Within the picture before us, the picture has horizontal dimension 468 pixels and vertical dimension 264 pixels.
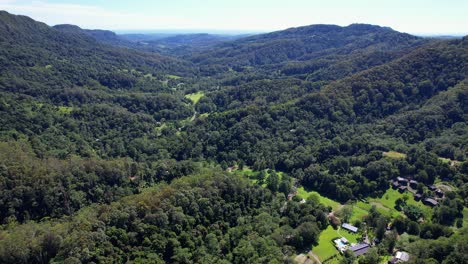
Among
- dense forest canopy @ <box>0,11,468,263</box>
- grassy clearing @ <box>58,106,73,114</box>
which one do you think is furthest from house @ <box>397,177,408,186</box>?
grassy clearing @ <box>58,106,73,114</box>

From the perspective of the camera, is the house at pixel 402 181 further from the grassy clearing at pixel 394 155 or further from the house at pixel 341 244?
the house at pixel 341 244

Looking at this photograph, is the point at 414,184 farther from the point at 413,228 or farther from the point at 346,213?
the point at 346,213

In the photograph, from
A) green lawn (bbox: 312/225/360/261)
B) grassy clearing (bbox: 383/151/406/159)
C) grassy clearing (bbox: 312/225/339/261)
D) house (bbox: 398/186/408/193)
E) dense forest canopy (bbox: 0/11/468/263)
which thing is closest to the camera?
dense forest canopy (bbox: 0/11/468/263)

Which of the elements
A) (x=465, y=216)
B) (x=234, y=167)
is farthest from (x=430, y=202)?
(x=234, y=167)

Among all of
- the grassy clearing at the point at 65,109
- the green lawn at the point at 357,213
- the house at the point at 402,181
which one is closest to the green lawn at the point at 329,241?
the green lawn at the point at 357,213

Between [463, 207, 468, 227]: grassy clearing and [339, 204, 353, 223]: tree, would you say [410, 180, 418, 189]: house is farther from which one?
[339, 204, 353, 223]: tree

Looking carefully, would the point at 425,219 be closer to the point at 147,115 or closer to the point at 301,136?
the point at 301,136

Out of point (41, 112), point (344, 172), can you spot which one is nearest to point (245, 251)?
point (344, 172)
